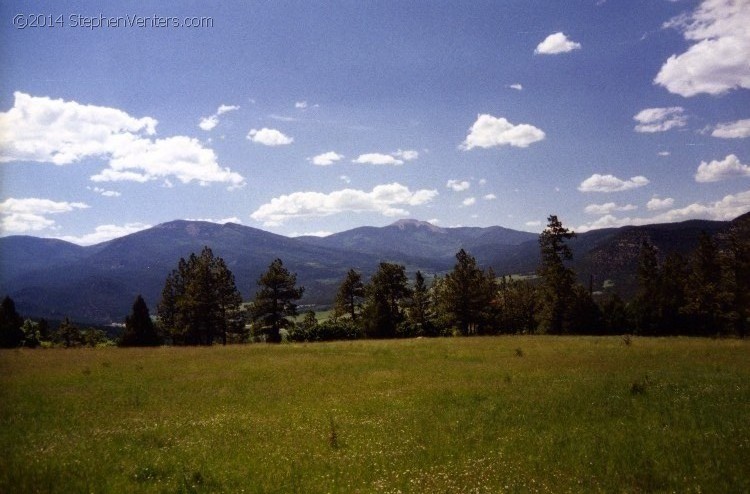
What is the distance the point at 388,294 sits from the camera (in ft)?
237

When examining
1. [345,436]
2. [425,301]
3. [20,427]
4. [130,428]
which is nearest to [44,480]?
[130,428]

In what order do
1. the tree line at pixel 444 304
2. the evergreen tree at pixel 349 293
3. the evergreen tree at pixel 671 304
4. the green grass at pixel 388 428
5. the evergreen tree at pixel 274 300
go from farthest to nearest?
the evergreen tree at pixel 349 293 < the evergreen tree at pixel 671 304 < the evergreen tree at pixel 274 300 < the tree line at pixel 444 304 < the green grass at pixel 388 428

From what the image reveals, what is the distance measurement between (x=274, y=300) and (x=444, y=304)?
84.9 feet

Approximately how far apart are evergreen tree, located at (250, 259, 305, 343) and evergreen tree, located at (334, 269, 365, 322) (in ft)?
41.9

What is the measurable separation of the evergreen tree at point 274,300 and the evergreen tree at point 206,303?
11.3 feet

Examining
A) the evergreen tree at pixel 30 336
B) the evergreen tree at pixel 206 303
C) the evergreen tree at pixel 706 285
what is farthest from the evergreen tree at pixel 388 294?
the evergreen tree at pixel 30 336

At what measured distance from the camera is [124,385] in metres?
21.6

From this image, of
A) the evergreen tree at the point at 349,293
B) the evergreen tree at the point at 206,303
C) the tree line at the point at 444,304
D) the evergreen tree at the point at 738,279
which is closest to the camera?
the evergreen tree at the point at 738,279

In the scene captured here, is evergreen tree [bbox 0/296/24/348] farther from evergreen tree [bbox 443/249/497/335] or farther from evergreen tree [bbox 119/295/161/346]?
evergreen tree [bbox 443/249/497/335]

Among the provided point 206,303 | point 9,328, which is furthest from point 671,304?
point 9,328

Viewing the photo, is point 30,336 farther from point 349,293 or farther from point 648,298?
point 648,298

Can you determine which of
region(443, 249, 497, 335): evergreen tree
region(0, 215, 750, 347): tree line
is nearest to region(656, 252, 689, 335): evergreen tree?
region(0, 215, 750, 347): tree line

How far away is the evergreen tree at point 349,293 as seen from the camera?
73750 millimetres

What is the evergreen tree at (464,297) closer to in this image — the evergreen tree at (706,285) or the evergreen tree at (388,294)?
the evergreen tree at (388,294)
